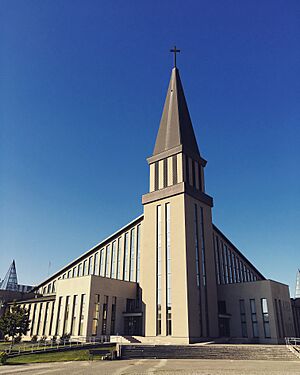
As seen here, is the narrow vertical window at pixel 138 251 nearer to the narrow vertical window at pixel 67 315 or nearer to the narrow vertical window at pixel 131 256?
the narrow vertical window at pixel 131 256

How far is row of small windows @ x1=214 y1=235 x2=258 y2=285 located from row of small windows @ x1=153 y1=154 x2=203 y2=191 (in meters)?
12.6

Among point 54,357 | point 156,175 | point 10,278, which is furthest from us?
point 10,278

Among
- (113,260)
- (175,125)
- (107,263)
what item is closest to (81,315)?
(113,260)

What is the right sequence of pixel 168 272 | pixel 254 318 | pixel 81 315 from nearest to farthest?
pixel 81 315 < pixel 168 272 < pixel 254 318

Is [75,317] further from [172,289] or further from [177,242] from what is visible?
[177,242]

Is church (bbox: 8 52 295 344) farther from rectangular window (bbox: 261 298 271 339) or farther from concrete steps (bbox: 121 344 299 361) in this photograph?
concrete steps (bbox: 121 344 299 361)

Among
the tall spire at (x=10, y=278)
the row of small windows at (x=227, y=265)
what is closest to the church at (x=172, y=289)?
the row of small windows at (x=227, y=265)

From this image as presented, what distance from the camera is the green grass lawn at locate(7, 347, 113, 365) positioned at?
75.4ft

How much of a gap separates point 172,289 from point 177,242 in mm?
5385

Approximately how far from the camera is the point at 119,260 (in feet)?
159

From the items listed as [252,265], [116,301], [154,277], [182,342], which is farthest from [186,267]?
[252,265]

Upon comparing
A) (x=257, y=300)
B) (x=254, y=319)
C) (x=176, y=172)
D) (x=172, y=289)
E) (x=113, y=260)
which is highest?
(x=176, y=172)

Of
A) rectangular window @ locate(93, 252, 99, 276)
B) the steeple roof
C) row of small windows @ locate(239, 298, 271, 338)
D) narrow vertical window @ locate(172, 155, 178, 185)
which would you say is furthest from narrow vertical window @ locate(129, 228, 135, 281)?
row of small windows @ locate(239, 298, 271, 338)

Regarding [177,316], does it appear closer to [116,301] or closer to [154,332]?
[154,332]
